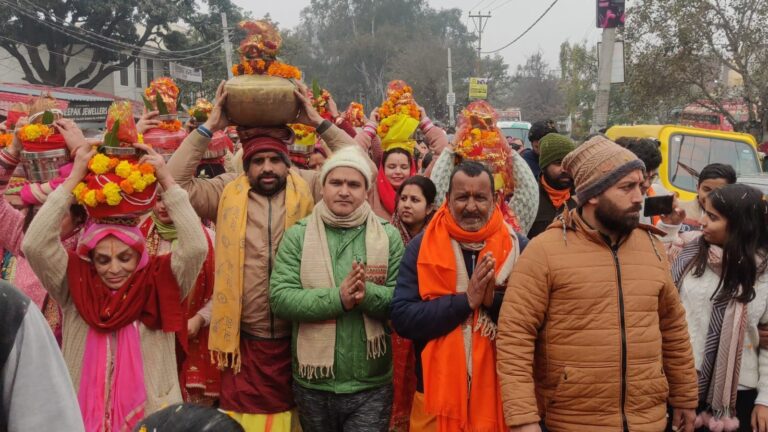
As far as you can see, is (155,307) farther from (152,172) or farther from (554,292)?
(554,292)

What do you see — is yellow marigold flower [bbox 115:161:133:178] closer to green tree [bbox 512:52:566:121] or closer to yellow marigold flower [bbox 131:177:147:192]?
yellow marigold flower [bbox 131:177:147:192]

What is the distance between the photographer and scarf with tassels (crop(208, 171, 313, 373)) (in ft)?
12.0

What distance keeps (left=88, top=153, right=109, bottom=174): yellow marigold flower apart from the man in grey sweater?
1627 mm

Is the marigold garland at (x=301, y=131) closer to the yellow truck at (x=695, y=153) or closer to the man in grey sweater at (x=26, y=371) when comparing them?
the man in grey sweater at (x=26, y=371)

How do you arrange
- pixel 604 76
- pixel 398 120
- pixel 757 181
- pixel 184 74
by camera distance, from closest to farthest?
pixel 398 120, pixel 757 181, pixel 604 76, pixel 184 74

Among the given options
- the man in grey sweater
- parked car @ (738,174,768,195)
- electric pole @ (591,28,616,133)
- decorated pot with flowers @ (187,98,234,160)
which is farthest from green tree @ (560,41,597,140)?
the man in grey sweater

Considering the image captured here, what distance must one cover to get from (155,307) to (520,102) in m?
68.3

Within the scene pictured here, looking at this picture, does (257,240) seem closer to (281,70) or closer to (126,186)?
(126,186)

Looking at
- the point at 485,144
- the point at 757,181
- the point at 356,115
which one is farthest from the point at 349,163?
the point at 757,181

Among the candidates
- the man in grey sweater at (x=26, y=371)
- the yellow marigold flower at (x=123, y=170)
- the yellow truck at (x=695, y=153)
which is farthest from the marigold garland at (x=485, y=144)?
the yellow truck at (x=695, y=153)

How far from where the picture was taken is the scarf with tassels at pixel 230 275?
12.0 ft

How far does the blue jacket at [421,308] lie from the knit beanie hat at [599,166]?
545 millimetres

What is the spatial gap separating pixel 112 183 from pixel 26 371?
5.53 feet

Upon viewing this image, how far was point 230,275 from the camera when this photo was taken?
3.68 m
